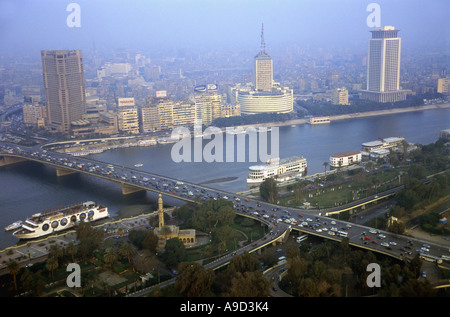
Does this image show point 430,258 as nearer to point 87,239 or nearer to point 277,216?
point 277,216

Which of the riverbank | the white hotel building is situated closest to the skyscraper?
the riverbank

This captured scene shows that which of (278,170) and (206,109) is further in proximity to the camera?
(206,109)

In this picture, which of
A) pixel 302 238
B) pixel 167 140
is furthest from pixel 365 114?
pixel 302 238

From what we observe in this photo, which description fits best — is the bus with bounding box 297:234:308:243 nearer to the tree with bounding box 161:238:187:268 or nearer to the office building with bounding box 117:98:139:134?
the tree with bounding box 161:238:187:268

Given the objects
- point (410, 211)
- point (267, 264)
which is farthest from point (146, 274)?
point (410, 211)

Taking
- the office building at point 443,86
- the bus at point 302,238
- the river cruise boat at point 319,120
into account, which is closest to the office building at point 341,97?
the river cruise boat at point 319,120

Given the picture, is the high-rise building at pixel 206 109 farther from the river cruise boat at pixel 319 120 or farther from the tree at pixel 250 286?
the tree at pixel 250 286
